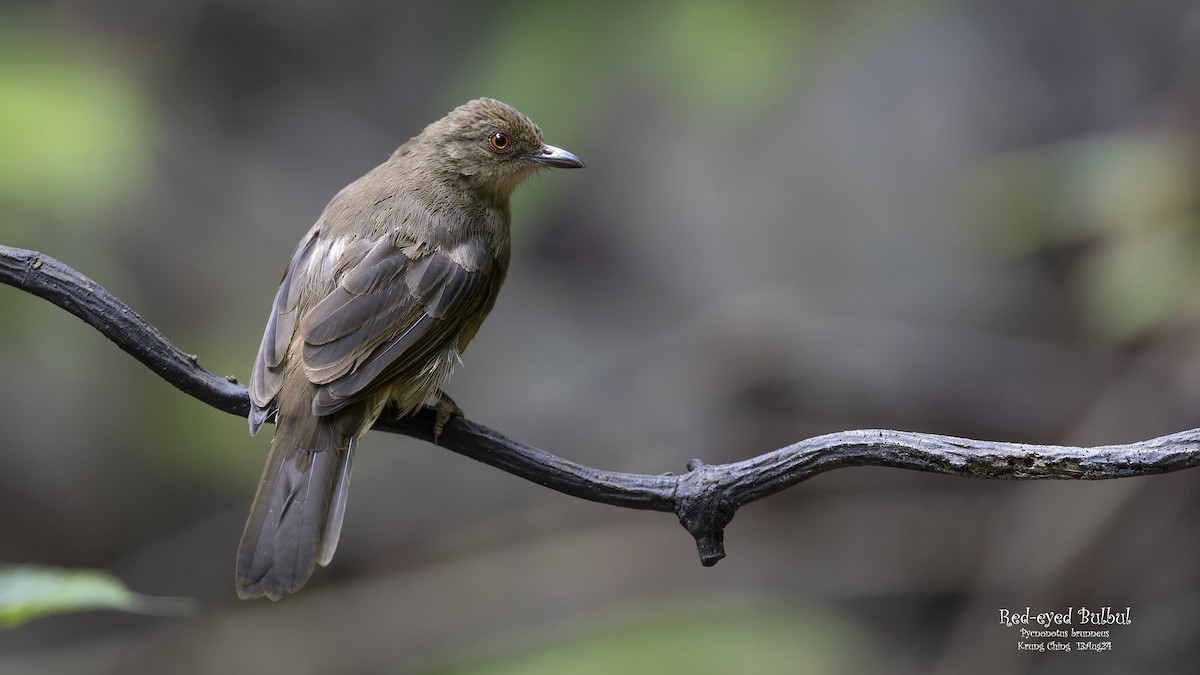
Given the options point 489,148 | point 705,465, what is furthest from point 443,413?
point 489,148

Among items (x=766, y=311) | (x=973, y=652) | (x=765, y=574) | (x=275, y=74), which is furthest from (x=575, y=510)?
(x=275, y=74)

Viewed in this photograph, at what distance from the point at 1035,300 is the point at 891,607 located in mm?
2042

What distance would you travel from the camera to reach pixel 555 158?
4.64 m

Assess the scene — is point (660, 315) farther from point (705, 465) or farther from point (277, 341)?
point (705, 465)

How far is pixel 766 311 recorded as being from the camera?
6.99 m

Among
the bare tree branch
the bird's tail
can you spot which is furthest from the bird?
the bare tree branch

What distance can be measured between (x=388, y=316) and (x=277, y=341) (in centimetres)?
38

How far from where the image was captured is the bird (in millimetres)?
3396

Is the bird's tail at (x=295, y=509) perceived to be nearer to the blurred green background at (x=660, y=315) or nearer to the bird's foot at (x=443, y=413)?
the bird's foot at (x=443, y=413)

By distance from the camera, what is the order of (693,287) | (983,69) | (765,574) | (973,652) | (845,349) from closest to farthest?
(973,652), (765,574), (845,349), (983,69), (693,287)

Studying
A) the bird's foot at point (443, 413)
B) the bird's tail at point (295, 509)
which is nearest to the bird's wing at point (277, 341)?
the bird's tail at point (295, 509)

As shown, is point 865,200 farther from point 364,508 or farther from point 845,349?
point 364,508

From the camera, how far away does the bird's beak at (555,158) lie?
4.62 metres

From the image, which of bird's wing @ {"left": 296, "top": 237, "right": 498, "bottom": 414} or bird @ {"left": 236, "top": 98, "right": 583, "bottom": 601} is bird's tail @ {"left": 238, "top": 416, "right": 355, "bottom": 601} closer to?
bird @ {"left": 236, "top": 98, "right": 583, "bottom": 601}
